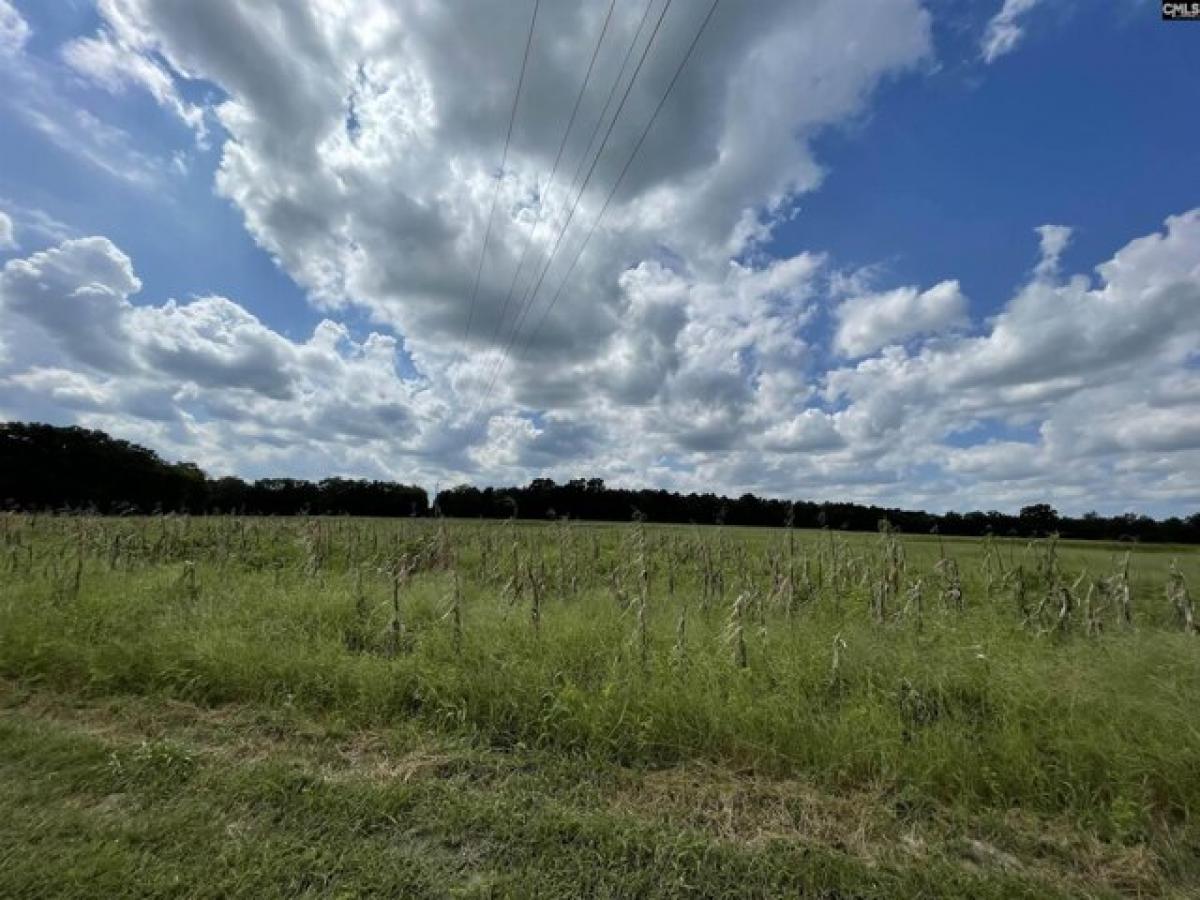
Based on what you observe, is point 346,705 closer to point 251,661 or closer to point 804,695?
point 251,661

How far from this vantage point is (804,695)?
511 centimetres

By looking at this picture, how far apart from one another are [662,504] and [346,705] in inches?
1623

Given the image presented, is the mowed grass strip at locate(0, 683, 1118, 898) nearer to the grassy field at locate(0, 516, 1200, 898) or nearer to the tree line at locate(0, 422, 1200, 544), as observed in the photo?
the grassy field at locate(0, 516, 1200, 898)

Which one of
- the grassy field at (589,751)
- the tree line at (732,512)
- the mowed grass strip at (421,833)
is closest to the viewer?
the mowed grass strip at (421,833)

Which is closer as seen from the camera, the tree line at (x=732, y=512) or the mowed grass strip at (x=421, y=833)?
the mowed grass strip at (x=421, y=833)

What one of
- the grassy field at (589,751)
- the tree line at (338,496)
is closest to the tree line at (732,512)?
the tree line at (338,496)

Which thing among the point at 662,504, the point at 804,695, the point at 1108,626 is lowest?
the point at 804,695

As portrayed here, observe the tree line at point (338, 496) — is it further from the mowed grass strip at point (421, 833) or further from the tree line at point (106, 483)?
the mowed grass strip at point (421, 833)

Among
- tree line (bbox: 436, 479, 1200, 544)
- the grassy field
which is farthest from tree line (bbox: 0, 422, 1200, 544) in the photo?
the grassy field

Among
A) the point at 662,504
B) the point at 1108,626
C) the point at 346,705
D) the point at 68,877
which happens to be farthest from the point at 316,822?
the point at 662,504

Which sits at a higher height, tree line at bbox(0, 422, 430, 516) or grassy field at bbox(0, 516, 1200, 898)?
tree line at bbox(0, 422, 430, 516)

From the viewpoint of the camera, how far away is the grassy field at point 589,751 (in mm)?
2930

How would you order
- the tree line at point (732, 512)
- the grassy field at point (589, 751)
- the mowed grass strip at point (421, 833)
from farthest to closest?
the tree line at point (732, 512), the grassy field at point (589, 751), the mowed grass strip at point (421, 833)

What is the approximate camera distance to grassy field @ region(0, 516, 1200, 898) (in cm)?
293
